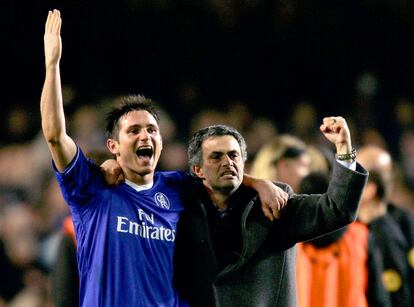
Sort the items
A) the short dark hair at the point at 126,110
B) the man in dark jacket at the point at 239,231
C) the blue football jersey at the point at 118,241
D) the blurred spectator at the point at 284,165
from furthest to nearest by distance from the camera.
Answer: the blurred spectator at the point at 284,165
the short dark hair at the point at 126,110
the man in dark jacket at the point at 239,231
the blue football jersey at the point at 118,241

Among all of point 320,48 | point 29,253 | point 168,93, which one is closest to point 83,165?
point 29,253

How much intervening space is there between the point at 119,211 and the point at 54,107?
464 mm

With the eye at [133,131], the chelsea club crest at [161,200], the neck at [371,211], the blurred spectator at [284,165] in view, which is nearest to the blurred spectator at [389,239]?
the neck at [371,211]

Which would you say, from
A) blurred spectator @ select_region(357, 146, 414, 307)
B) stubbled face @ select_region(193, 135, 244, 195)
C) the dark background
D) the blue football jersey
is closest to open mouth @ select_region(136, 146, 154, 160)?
the blue football jersey

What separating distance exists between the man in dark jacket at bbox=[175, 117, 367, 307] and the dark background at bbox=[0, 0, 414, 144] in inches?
166

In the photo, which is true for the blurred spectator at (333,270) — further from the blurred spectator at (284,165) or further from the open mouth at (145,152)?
the open mouth at (145,152)

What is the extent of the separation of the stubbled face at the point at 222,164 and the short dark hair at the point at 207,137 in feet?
0.07

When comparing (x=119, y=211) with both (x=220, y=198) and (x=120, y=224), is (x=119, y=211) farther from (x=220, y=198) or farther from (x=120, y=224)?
(x=220, y=198)

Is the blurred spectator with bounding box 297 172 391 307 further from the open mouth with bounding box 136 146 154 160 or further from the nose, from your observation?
the open mouth with bounding box 136 146 154 160

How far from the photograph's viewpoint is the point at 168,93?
758cm

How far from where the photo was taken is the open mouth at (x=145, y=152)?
118 inches

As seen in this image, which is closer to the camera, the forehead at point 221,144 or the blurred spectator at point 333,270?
the forehead at point 221,144

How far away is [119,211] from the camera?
287 centimetres

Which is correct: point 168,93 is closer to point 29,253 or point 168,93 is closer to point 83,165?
point 29,253
